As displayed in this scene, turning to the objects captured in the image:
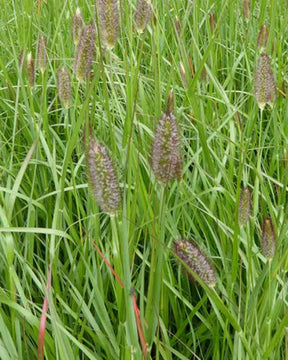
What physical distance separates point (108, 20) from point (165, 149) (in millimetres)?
571

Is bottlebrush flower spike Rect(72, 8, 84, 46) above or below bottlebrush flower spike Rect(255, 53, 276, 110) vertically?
above

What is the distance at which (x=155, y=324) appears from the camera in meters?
1.28

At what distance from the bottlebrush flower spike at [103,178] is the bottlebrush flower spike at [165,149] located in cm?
9

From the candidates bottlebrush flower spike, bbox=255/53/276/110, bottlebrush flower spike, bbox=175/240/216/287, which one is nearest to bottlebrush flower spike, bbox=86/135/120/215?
bottlebrush flower spike, bbox=175/240/216/287

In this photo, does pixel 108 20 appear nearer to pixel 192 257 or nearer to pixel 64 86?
pixel 64 86

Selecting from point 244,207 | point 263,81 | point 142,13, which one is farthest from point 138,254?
point 142,13

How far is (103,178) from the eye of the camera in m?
1.10

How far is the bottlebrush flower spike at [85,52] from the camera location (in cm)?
148

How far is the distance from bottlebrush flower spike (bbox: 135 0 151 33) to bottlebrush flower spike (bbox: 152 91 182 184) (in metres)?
0.71

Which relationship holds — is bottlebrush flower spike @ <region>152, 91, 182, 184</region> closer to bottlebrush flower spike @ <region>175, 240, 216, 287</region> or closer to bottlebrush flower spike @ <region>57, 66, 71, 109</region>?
bottlebrush flower spike @ <region>175, 240, 216, 287</region>

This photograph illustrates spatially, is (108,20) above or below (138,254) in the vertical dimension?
above

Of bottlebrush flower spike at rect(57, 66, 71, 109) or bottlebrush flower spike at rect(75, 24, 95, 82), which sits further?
bottlebrush flower spike at rect(57, 66, 71, 109)

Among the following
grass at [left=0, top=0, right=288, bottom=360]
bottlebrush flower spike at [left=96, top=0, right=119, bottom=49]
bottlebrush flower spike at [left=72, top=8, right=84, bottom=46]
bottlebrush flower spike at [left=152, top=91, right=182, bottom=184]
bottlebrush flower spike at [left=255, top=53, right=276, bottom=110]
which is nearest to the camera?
bottlebrush flower spike at [left=152, top=91, right=182, bottom=184]

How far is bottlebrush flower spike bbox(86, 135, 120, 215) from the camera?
1098mm
